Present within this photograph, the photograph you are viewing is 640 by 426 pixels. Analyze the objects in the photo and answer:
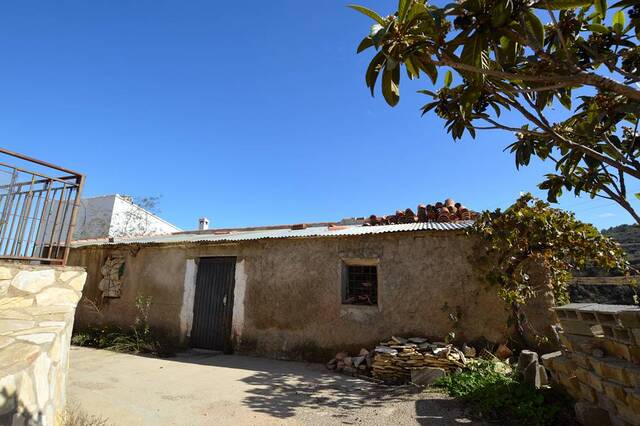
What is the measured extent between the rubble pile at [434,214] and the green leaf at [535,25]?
6.66 meters

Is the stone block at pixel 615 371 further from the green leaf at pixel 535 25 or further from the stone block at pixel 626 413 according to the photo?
the green leaf at pixel 535 25

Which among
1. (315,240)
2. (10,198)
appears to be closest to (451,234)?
(315,240)

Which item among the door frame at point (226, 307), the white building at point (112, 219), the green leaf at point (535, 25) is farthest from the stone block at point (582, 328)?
the white building at point (112, 219)

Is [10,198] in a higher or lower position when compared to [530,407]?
higher

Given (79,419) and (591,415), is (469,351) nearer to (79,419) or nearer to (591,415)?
(591,415)

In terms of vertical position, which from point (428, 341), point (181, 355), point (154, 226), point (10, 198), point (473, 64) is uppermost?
point (154, 226)

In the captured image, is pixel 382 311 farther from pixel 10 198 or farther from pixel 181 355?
pixel 10 198

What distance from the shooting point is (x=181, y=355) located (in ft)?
25.9

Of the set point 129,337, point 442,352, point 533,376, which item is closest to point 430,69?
point 533,376

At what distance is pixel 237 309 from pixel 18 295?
198 inches

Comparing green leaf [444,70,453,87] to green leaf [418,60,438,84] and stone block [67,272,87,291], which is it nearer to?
green leaf [418,60,438,84]

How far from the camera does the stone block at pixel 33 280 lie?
3732 mm

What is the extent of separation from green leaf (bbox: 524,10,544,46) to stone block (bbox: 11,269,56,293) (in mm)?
5221

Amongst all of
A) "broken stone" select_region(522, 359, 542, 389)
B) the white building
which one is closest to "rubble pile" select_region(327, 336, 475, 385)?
"broken stone" select_region(522, 359, 542, 389)
